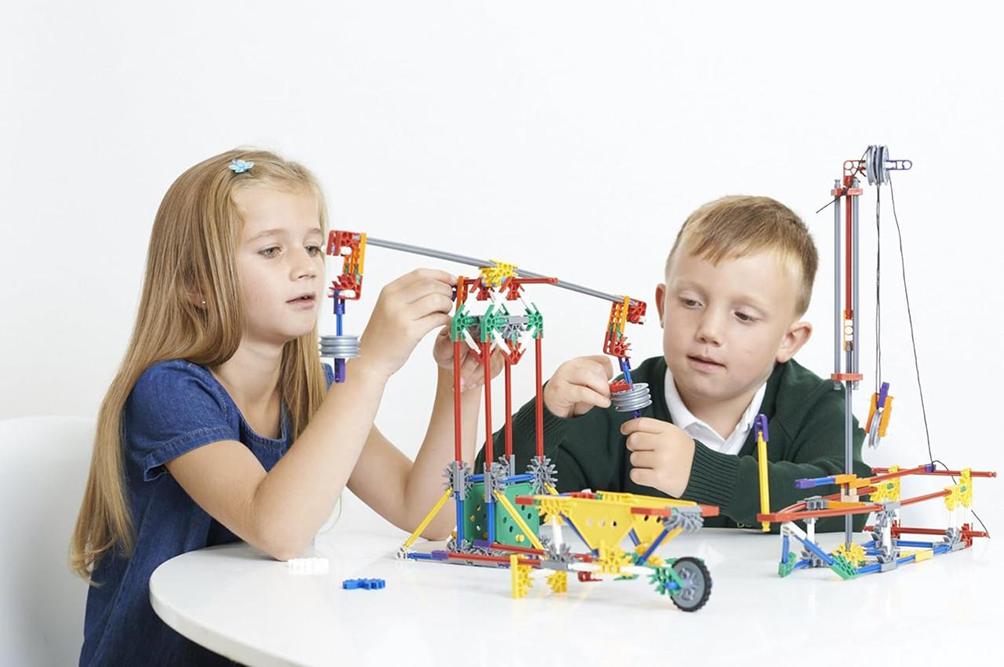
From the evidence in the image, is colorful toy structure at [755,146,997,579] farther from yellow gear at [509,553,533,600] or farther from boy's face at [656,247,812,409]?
boy's face at [656,247,812,409]

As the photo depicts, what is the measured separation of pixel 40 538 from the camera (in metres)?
1.61

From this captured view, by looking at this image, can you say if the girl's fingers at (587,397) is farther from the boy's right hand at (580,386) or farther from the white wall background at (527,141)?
the white wall background at (527,141)

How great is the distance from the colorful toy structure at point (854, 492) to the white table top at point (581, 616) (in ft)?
0.06

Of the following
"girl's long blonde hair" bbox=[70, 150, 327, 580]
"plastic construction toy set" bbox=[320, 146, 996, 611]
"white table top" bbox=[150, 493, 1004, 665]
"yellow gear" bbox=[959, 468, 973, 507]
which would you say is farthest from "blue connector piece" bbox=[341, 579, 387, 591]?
"yellow gear" bbox=[959, 468, 973, 507]

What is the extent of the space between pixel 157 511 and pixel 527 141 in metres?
1.39

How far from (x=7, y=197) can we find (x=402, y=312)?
66.9 inches

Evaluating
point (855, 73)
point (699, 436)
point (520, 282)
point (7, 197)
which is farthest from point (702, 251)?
point (7, 197)

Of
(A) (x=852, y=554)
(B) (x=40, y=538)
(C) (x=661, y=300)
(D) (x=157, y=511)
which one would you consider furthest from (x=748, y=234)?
(B) (x=40, y=538)

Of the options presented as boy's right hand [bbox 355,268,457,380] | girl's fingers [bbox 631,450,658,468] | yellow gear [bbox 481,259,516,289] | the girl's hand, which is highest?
yellow gear [bbox 481,259,516,289]

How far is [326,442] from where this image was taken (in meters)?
1.32

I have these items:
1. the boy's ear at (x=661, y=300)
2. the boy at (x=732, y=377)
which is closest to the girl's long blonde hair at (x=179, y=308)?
the boy at (x=732, y=377)

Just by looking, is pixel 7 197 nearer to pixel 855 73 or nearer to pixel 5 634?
pixel 5 634

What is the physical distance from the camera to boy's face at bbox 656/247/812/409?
1.64 metres

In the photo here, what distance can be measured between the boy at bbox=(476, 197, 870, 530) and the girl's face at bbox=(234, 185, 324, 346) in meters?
0.30
